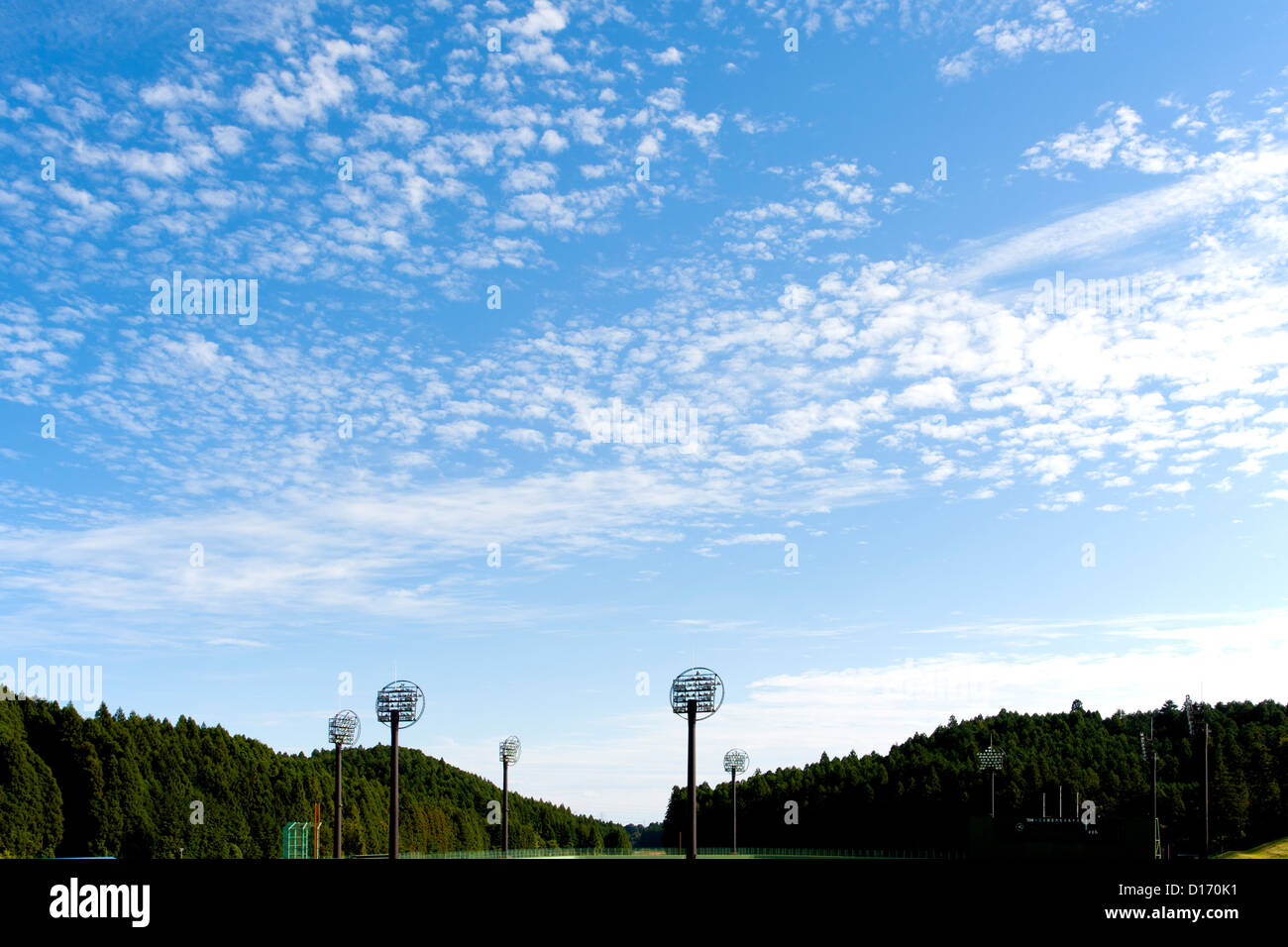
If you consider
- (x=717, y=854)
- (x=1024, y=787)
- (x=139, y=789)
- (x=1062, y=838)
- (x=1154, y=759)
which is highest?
(x=1154, y=759)

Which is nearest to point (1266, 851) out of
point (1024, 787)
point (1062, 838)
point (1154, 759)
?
point (1024, 787)

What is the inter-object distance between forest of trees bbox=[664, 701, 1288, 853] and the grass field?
7992mm

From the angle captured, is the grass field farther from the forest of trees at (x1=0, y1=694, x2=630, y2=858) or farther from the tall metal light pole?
the forest of trees at (x1=0, y1=694, x2=630, y2=858)

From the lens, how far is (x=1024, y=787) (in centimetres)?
15125

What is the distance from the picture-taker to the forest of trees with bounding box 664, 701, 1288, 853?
14550 cm

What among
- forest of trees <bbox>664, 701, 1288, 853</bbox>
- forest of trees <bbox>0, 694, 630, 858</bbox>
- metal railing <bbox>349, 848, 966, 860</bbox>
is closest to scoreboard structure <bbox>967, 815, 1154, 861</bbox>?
metal railing <bbox>349, 848, 966, 860</bbox>

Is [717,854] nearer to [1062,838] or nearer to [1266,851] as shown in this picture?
[1062,838]

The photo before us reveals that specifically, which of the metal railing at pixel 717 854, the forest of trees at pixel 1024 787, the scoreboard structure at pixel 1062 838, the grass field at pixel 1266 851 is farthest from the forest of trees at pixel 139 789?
the grass field at pixel 1266 851

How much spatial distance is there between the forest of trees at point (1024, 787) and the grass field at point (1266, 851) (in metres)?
7.99

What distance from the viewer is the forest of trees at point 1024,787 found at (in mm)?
145500

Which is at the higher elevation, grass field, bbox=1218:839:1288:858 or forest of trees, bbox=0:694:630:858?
forest of trees, bbox=0:694:630:858

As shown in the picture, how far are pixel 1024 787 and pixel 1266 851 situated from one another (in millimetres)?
32644

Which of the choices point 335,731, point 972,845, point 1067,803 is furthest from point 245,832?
point 1067,803
